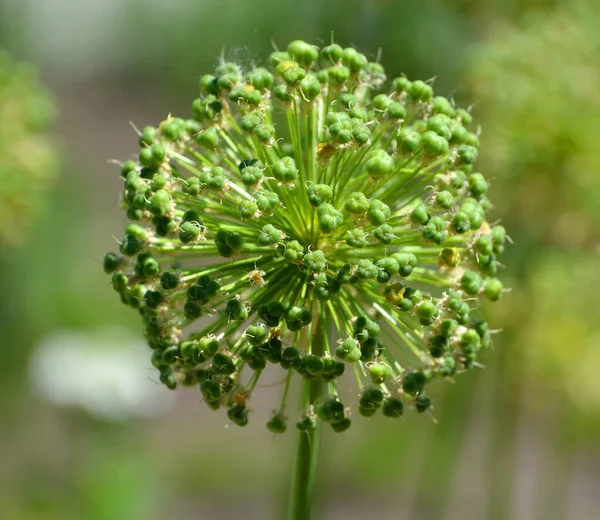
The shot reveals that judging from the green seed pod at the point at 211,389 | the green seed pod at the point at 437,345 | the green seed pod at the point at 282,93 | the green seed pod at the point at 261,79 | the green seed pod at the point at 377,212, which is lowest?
the green seed pod at the point at 211,389

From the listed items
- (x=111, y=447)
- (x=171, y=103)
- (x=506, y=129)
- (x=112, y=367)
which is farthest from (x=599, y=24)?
(x=171, y=103)

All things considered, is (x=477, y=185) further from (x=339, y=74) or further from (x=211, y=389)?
(x=211, y=389)

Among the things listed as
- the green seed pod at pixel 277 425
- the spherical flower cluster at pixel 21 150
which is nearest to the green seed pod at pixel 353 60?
the green seed pod at pixel 277 425

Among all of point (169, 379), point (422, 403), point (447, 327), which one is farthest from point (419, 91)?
point (169, 379)

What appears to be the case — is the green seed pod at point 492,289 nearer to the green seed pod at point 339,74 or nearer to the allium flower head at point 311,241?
the allium flower head at point 311,241

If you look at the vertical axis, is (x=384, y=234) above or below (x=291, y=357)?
above

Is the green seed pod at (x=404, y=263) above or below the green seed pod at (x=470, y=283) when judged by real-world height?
below

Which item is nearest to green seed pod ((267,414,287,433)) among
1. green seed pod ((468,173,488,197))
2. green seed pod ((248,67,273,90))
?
green seed pod ((468,173,488,197))
